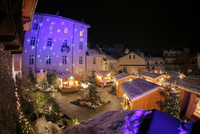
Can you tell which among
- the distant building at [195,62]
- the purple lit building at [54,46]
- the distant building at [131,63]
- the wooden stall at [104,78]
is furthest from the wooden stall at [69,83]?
the distant building at [195,62]

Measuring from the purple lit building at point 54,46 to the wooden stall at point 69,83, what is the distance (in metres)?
5.76

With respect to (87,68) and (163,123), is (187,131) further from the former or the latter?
(87,68)

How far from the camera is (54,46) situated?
22641 mm

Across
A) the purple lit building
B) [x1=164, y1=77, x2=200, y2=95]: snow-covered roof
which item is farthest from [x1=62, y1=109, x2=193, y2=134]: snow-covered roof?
the purple lit building

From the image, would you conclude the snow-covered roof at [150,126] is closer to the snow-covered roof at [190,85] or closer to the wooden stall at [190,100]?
the wooden stall at [190,100]

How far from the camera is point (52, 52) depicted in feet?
73.7

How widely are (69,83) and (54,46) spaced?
32.0ft

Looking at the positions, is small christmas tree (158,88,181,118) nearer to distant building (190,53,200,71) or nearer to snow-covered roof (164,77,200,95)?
snow-covered roof (164,77,200,95)

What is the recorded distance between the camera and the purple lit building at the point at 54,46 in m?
21.0

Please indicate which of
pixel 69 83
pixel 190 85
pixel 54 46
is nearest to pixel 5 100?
pixel 190 85

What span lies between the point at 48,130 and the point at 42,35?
69.6 feet

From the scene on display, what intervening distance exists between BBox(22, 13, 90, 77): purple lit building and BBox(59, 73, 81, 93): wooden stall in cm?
576

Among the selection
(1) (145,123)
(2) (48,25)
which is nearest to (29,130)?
(1) (145,123)

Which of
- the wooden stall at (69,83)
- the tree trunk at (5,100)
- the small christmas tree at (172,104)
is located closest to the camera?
the tree trunk at (5,100)
